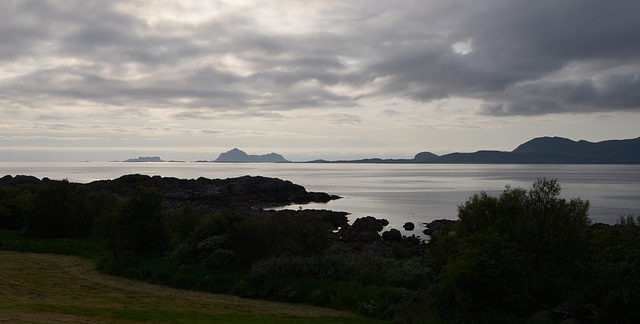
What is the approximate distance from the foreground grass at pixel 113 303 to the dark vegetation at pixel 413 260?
111 centimetres

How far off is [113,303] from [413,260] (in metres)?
13.3

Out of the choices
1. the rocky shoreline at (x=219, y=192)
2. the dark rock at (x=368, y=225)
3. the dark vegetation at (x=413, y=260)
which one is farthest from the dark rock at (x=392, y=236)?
the dark vegetation at (x=413, y=260)

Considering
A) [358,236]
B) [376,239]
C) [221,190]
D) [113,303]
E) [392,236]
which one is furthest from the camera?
[221,190]

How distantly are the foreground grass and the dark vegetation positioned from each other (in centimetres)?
111

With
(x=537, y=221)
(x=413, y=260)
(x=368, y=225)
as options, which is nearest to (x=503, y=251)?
(x=537, y=221)

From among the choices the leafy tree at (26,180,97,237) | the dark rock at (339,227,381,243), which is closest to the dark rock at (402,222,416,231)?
the dark rock at (339,227,381,243)

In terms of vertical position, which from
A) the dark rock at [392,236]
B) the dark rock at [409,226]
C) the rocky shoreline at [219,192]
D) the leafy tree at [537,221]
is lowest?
the dark rock at [409,226]

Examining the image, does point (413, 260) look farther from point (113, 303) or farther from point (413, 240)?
point (413, 240)

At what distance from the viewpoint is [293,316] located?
15.4 metres

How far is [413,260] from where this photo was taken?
21359mm

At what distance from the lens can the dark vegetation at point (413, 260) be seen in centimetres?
1195

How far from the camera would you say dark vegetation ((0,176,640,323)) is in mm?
11953

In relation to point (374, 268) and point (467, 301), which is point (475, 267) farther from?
point (374, 268)

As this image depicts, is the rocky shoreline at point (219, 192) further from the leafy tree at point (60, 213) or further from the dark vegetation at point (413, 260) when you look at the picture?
the dark vegetation at point (413, 260)
